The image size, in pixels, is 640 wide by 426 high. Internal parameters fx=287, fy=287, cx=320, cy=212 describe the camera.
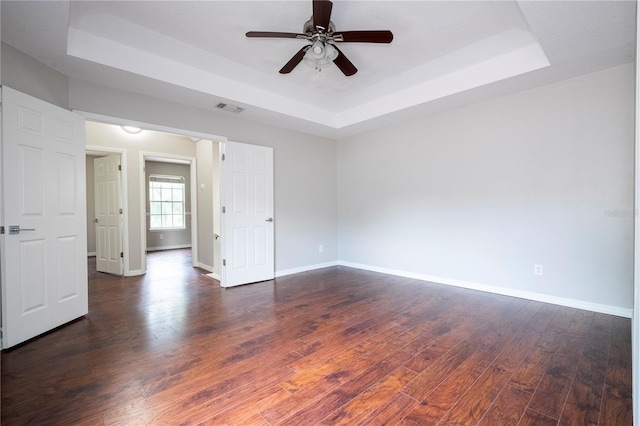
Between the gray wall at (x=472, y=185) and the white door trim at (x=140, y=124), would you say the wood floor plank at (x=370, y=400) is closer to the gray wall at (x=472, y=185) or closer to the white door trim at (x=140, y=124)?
the gray wall at (x=472, y=185)

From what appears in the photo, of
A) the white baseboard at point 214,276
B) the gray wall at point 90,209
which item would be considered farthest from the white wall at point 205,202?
the gray wall at point 90,209

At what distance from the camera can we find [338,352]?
7.39ft

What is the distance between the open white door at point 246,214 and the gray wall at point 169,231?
5.34 m

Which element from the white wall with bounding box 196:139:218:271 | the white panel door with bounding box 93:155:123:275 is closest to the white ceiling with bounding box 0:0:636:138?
the white wall with bounding box 196:139:218:271

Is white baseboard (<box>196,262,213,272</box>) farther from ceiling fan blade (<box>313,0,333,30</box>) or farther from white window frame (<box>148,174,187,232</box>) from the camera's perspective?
ceiling fan blade (<box>313,0,333,30</box>)

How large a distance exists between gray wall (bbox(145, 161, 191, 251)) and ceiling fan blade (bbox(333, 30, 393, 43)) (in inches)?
303

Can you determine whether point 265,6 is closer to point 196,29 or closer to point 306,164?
point 196,29

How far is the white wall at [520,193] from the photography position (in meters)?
2.92

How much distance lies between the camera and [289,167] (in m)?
4.95

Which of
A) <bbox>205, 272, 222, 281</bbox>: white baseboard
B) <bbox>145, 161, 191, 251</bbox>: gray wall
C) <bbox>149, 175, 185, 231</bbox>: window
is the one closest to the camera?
<bbox>205, 272, 222, 281</bbox>: white baseboard

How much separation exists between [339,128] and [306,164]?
865 millimetres

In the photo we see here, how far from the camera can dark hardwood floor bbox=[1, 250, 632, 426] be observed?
1592 millimetres

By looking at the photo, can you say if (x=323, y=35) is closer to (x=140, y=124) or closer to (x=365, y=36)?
(x=365, y=36)

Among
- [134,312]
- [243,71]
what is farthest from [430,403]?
[243,71]
